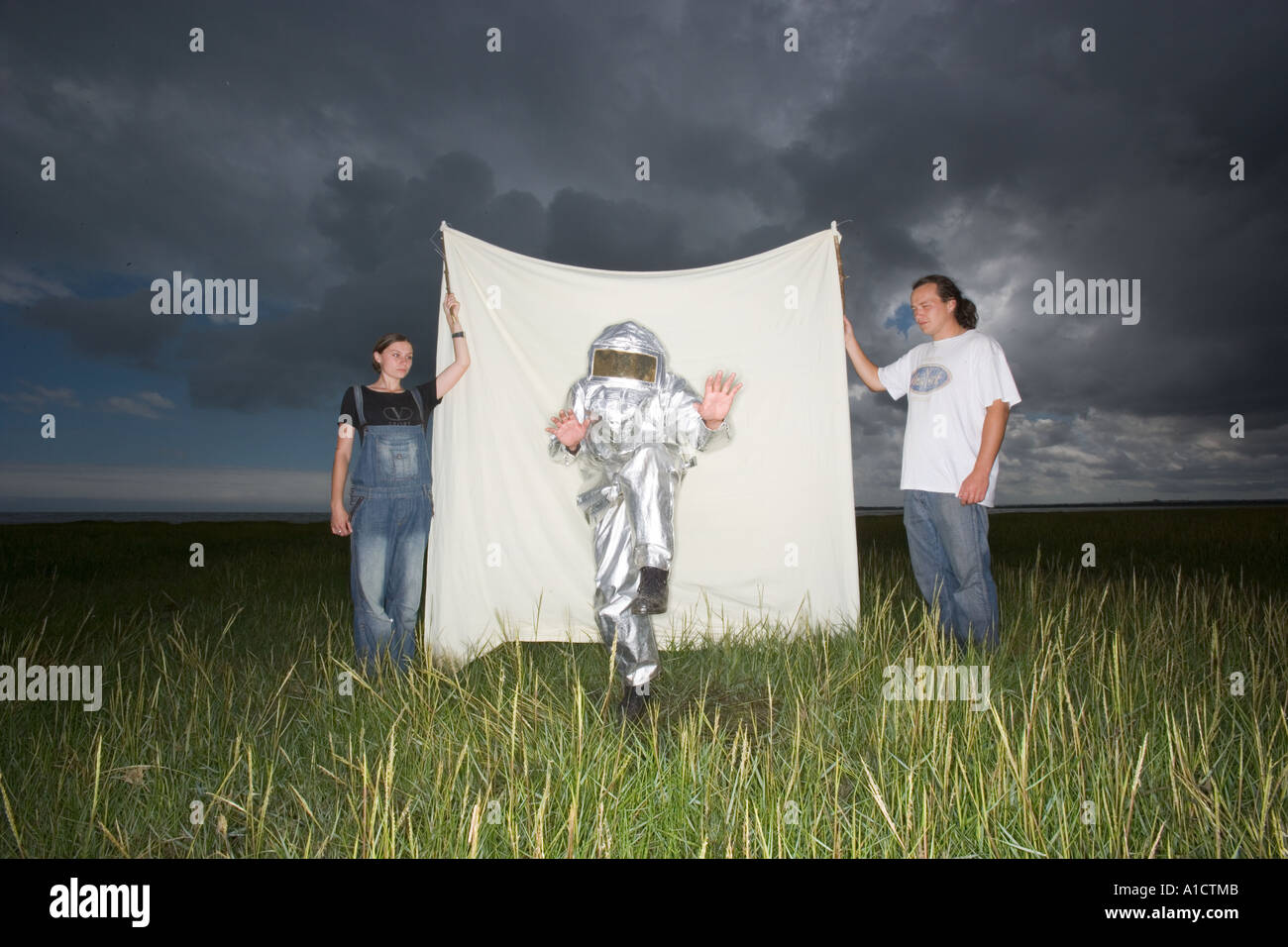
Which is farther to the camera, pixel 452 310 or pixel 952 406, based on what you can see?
pixel 452 310

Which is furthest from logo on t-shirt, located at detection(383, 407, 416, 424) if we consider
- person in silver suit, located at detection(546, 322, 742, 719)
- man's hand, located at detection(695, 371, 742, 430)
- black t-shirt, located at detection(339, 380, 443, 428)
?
man's hand, located at detection(695, 371, 742, 430)

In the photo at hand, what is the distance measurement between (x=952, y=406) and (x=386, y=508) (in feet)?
11.1

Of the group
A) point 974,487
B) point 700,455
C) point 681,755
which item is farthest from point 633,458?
point 974,487

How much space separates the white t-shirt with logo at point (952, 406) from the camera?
3.60 meters

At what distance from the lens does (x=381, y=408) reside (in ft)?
Result: 12.1

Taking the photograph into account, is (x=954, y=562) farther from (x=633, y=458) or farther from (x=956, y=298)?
(x=633, y=458)

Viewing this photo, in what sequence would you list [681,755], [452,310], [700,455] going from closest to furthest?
[681,755] → [452,310] → [700,455]

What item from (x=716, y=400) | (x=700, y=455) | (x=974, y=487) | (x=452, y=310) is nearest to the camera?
(x=716, y=400)

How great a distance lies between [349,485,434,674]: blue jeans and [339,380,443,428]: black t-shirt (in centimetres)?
43

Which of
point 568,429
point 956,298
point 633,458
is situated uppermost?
point 956,298

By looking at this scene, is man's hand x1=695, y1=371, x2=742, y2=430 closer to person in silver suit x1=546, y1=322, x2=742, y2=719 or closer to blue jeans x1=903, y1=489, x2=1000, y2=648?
person in silver suit x1=546, y1=322, x2=742, y2=719

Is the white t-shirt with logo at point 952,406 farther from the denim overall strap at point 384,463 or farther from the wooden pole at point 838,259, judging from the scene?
the denim overall strap at point 384,463

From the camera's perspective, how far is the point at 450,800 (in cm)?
227
